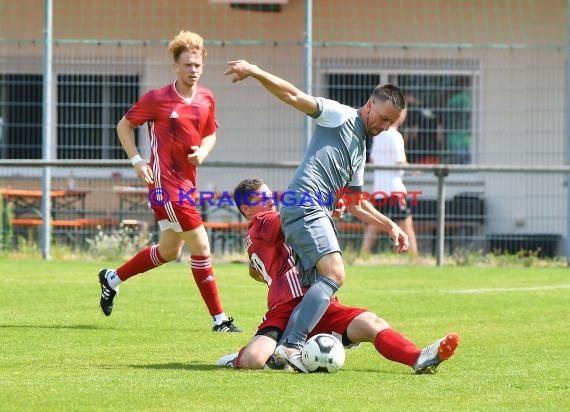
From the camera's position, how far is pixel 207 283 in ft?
34.1

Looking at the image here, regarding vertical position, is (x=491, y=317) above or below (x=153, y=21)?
below

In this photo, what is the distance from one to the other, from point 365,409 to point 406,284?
27.5 feet

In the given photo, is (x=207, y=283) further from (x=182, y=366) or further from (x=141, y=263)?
(x=182, y=366)

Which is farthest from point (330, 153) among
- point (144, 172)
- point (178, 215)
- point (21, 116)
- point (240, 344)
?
point (21, 116)

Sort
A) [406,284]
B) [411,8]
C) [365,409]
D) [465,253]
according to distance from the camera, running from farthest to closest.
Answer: [411,8], [465,253], [406,284], [365,409]

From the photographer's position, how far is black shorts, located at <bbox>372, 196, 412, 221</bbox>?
17.5m

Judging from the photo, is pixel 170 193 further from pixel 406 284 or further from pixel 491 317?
pixel 406 284

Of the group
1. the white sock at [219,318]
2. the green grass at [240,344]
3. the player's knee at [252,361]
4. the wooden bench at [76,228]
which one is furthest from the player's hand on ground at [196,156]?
the wooden bench at [76,228]

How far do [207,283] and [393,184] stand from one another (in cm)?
748

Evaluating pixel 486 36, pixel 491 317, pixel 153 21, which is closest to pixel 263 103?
pixel 153 21

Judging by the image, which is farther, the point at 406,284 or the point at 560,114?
the point at 560,114

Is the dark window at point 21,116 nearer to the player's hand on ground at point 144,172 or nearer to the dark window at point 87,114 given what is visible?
the dark window at point 87,114

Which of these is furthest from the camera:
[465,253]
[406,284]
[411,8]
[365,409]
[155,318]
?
[411,8]

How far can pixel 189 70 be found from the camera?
10289mm
